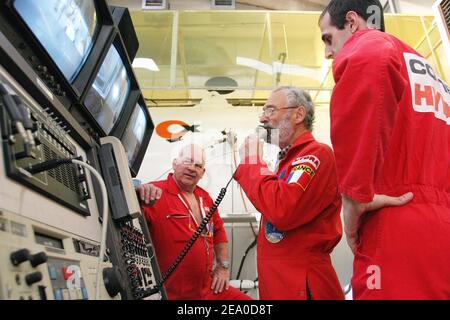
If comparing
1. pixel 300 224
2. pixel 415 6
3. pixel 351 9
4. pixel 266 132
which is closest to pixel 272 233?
pixel 300 224

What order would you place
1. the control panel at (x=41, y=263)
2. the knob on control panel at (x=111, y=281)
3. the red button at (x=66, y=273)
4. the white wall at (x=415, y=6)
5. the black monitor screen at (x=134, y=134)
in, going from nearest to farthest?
the control panel at (x=41, y=263)
the red button at (x=66, y=273)
the knob on control panel at (x=111, y=281)
the black monitor screen at (x=134, y=134)
the white wall at (x=415, y=6)

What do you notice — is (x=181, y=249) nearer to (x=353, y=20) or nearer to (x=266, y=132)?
(x=266, y=132)

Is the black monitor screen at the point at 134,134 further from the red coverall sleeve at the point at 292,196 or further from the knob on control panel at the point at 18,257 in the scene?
the knob on control panel at the point at 18,257

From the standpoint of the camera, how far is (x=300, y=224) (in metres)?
1.36

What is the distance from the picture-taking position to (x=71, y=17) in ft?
3.46

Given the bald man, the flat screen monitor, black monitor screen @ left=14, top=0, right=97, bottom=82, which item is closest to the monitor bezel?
the flat screen monitor

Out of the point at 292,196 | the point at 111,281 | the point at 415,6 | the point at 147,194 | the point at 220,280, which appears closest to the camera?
the point at 111,281

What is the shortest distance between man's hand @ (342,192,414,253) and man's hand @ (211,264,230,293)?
3.99 ft

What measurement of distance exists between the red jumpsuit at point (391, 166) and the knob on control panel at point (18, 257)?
70 cm

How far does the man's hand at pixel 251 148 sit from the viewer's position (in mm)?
1544

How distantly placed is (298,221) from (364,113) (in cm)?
61

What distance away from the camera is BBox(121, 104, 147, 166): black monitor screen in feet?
5.49

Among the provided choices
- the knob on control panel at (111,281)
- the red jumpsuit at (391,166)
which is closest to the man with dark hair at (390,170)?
the red jumpsuit at (391,166)

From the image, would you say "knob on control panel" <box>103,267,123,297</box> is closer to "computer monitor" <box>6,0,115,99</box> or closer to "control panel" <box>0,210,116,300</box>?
"control panel" <box>0,210,116,300</box>
